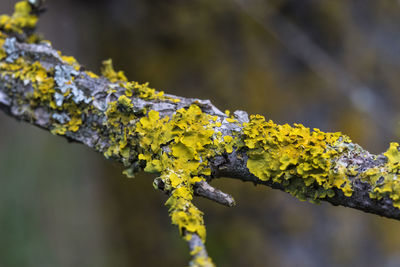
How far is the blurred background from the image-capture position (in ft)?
6.01

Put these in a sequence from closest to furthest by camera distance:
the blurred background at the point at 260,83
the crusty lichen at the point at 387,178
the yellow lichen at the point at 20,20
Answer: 1. the crusty lichen at the point at 387,178
2. the yellow lichen at the point at 20,20
3. the blurred background at the point at 260,83

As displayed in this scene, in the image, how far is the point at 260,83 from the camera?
6.28ft

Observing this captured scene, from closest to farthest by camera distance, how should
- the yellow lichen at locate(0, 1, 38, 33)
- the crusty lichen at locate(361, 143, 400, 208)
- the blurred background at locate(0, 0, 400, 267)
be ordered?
1. the crusty lichen at locate(361, 143, 400, 208)
2. the yellow lichen at locate(0, 1, 38, 33)
3. the blurred background at locate(0, 0, 400, 267)

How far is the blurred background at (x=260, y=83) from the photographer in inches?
72.2

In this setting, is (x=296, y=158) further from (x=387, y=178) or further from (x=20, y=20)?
(x=20, y=20)

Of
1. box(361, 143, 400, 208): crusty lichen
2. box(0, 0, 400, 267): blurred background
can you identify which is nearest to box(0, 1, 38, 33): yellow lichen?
box(0, 0, 400, 267): blurred background

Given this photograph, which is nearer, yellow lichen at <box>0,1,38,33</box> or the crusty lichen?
the crusty lichen

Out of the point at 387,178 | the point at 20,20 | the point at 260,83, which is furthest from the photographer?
the point at 260,83

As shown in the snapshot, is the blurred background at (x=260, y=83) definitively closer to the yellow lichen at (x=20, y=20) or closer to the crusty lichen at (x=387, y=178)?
the yellow lichen at (x=20, y=20)

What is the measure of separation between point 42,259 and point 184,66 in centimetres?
211

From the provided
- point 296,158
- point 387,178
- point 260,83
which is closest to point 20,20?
point 296,158

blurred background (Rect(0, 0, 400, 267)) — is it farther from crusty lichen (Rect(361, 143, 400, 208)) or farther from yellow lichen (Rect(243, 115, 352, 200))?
crusty lichen (Rect(361, 143, 400, 208))

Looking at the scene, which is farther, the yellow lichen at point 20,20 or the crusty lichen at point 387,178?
the yellow lichen at point 20,20

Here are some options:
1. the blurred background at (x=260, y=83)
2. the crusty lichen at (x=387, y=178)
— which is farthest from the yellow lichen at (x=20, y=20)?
the crusty lichen at (x=387, y=178)
